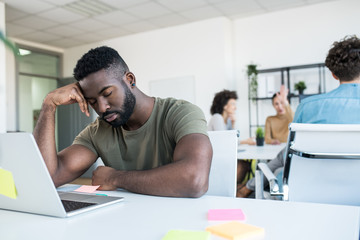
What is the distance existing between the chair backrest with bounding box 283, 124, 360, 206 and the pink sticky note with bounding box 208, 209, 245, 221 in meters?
0.65

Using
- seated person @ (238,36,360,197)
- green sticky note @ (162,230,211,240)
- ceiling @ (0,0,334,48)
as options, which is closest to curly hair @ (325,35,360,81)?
seated person @ (238,36,360,197)

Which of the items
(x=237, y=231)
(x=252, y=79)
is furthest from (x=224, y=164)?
(x=252, y=79)

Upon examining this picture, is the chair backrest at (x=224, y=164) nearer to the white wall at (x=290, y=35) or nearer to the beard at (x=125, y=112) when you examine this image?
the beard at (x=125, y=112)

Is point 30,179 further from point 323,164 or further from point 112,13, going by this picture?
point 112,13

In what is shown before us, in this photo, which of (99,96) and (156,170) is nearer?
(156,170)

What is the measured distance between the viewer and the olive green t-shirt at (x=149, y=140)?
4.51 feet

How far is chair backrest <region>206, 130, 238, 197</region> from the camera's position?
1.38 m

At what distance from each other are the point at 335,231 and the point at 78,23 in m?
5.62

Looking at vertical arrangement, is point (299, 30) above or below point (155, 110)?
above

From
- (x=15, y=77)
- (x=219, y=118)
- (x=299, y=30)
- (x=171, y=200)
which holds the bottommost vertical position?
(x=171, y=200)

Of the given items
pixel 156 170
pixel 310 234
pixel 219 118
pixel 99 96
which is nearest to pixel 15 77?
pixel 219 118

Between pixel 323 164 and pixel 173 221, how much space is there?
3.04 feet

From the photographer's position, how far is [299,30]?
5.17 m

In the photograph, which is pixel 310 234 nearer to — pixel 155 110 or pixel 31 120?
pixel 155 110
